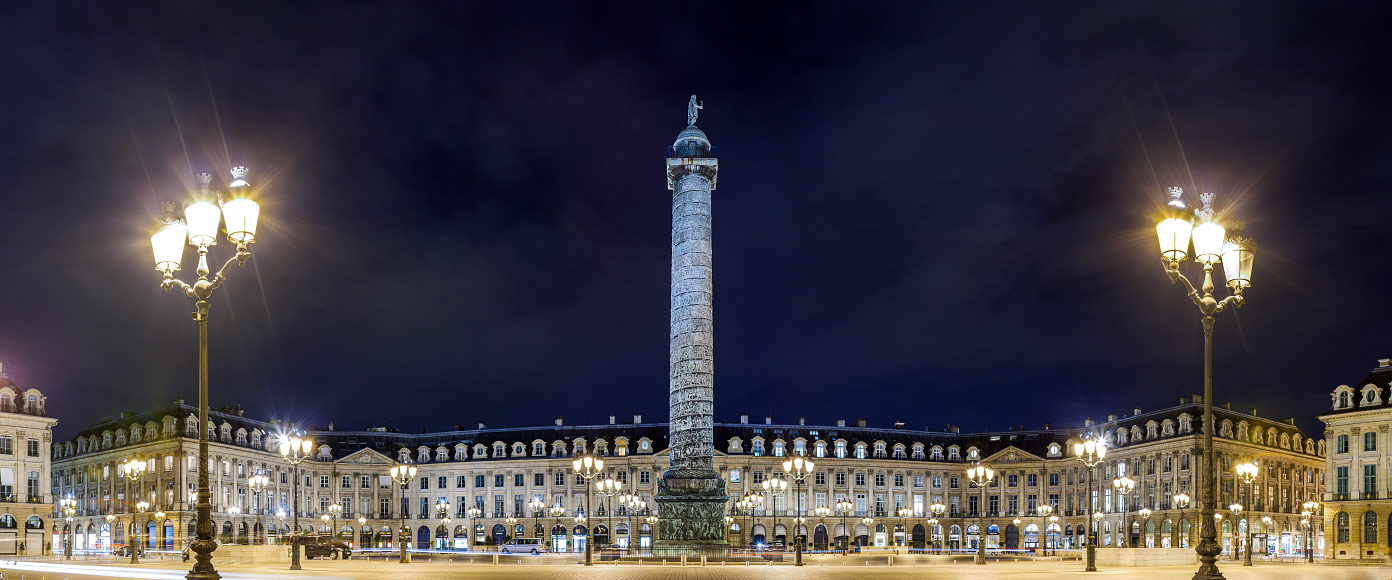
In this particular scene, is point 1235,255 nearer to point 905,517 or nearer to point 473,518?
point 905,517

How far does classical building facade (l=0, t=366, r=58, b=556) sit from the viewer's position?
6356 cm

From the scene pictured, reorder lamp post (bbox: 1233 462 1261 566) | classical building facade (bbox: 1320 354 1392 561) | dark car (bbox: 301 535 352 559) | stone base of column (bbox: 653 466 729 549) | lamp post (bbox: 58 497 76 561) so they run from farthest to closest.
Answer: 1. lamp post (bbox: 58 497 76 561)
2. classical building facade (bbox: 1320 354 1392 561)
3. dark car (bbox: 301 535 352 559)
4. stone base of column (bbox: 653 466 729 549)
5. lamp post (bbox: 1233 462 1261 566)

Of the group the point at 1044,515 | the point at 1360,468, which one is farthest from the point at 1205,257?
the point at 1044,515

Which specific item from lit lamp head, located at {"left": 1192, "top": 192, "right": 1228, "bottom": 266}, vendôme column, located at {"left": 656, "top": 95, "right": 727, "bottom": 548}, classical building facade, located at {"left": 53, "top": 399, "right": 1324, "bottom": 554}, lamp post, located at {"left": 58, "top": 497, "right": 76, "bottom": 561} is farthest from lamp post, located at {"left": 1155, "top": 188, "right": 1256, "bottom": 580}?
lamp post, located at {"left": 58, "top": 497, "right": 76, "bottom": 561}

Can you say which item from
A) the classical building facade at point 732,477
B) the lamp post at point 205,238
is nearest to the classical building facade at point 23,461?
the classical building facade at point 732,477

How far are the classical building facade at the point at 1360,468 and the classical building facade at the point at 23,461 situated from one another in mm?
62121

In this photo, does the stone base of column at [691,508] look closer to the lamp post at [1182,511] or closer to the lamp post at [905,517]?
the lamp post at [1182,511]

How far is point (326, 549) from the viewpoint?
159 feet

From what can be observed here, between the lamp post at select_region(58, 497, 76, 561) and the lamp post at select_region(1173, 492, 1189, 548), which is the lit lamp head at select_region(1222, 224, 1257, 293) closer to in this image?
the lamp post at select_region(1173, 492, 1189, 548)

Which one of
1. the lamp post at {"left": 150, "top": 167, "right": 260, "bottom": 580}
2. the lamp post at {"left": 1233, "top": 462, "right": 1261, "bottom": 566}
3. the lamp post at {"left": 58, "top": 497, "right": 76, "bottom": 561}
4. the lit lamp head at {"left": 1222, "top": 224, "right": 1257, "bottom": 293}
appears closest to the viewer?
the lamp post at {"left": 150, "top": 167, "right": 260, "bottom": 580}

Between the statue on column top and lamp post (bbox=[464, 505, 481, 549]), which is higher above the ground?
the statue on column top

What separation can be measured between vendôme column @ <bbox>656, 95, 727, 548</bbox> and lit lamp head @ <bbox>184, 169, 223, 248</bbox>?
105 feet

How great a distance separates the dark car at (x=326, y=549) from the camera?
157 ft

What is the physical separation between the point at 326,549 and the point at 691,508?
14111 millimetres
